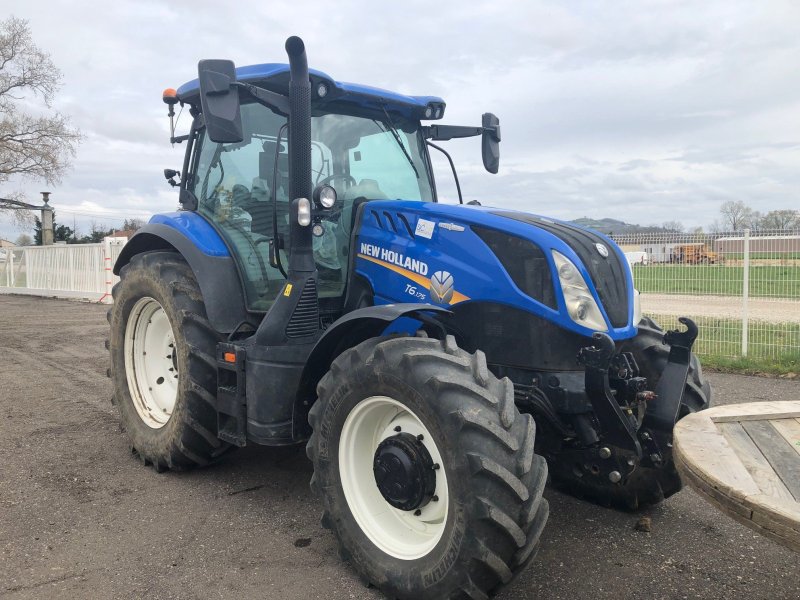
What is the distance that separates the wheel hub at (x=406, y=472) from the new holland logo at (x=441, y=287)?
2.56 feet

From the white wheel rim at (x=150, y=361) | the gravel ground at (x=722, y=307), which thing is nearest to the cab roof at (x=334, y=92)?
the white wheel rim at (x=150, y=361)

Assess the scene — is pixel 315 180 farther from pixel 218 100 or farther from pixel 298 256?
pixel 218 100

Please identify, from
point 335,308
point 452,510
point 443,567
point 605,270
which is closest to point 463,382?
point 452,510

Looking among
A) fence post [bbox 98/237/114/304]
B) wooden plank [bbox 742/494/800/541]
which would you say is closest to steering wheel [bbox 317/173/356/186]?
wooden plank [bbox 742/494/800/541]

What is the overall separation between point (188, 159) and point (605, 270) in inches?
122

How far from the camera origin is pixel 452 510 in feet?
8.39

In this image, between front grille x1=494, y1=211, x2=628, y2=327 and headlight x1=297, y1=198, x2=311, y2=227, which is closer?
front grille x1=494, y1=211, x2=628, y2=327

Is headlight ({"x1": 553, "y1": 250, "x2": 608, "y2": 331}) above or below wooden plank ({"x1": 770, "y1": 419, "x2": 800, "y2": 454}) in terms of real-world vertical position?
above

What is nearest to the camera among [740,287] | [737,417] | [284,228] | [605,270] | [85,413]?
[737,417]

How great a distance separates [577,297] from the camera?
3.07 meters

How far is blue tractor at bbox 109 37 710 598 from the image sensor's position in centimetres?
261

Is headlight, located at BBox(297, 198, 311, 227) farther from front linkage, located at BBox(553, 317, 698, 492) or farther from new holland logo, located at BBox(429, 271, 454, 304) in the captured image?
front linkage, located at BBox(553, 317, 698, 492)

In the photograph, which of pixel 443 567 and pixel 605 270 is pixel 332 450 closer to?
pixel 443 567

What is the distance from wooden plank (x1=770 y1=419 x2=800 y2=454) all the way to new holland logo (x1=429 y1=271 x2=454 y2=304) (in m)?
1.55
